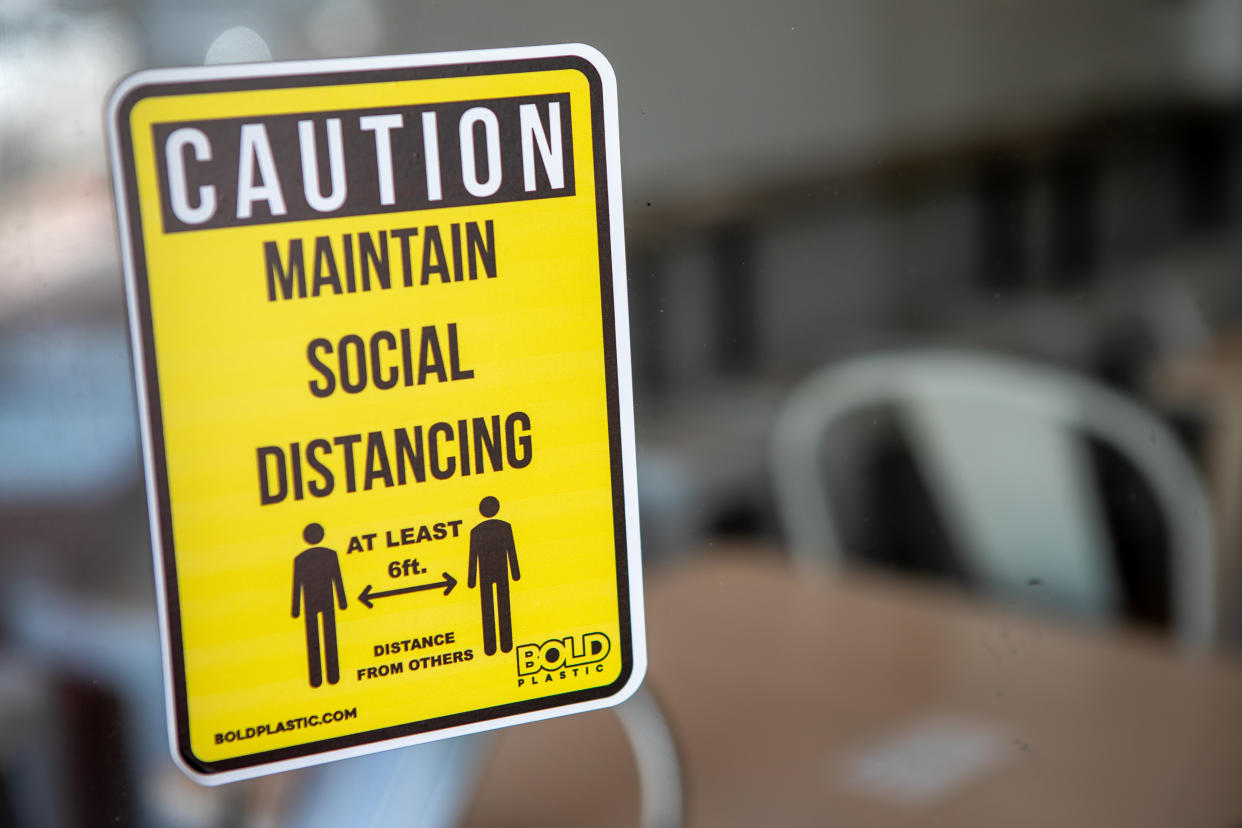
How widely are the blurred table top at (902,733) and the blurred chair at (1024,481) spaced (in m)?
0.33

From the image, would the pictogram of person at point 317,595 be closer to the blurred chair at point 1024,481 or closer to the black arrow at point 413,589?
the black arrow at point 413,589

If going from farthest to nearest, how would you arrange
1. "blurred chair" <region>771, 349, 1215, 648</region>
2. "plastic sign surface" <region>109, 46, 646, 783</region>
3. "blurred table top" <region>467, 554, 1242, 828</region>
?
"blurred chair" <region>771, 349, 1215, 648</region> < "blurred table top" <region>467, 554, 1242, 828</region> < "plastic sign surface" <region>109, 46, 646, 783</region>

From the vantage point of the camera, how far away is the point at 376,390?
19 centimetres

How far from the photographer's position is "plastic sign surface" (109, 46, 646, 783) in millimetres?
179

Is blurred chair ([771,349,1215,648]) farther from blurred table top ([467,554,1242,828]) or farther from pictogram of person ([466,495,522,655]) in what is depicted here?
pictogram of person ([466,495,522,655])

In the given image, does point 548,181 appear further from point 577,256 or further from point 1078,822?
point 1078,822

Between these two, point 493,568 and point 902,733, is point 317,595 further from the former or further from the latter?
point 902,733

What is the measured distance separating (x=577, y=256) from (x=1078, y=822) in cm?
22

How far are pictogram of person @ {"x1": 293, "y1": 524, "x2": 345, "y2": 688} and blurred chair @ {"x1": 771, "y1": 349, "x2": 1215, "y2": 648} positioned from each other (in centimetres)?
61

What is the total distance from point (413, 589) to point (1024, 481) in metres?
0.92

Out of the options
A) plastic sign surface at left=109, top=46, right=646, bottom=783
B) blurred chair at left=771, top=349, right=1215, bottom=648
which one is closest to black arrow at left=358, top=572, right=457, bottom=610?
plastic sign surface at left=109, top=46, right=646, bottom=783

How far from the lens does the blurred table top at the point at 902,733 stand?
0.31 metres

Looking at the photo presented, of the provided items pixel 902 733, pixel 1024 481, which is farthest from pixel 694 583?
pixel 1024 481

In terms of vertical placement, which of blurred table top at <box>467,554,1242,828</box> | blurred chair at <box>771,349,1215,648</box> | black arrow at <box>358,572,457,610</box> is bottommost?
blurred chair at <box>771,349,1215,648</box>
